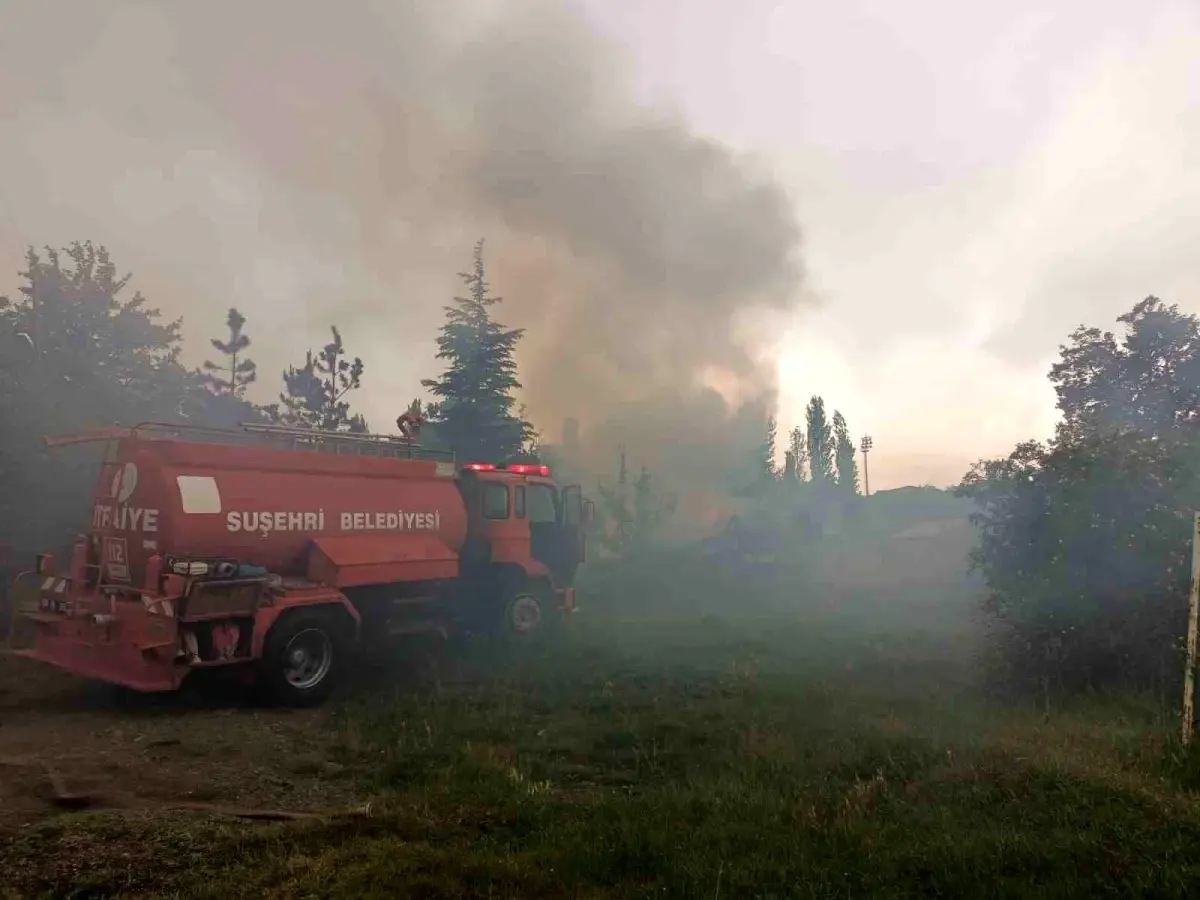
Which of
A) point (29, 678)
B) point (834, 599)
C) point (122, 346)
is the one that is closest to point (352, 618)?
point (29, 678)

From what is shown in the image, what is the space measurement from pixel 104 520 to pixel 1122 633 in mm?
13029

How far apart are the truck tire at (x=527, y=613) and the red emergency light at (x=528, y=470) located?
208 cm

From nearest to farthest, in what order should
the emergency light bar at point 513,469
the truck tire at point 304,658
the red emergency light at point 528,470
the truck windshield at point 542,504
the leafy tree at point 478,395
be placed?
the truck tire at point 304,658 → the emergency light bar at point 513,469 → the red emergency light at point 528,470 → the truck windshield at point 542,504 → the leafy tree at point 478,395

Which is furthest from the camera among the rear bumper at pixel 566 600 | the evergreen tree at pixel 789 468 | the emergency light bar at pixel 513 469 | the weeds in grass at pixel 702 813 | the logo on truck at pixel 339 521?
the evergreen tree at pixel 789 468

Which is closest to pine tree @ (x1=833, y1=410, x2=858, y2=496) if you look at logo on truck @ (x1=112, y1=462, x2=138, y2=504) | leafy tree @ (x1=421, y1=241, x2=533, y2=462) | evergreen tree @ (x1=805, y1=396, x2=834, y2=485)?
evergreen tree @ (x1=805, y1=396, x2=834, y2=485)

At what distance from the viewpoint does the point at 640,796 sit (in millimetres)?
6074

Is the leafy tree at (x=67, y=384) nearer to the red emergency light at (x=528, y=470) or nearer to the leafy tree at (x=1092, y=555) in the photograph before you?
the red emergency light at (x=528, y=470)

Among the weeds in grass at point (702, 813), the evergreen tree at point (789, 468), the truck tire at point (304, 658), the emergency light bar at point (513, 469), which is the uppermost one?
the evergreen tree at point (789, 468)

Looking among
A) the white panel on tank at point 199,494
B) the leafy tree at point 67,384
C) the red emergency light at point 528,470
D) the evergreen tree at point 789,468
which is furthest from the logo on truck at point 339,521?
the evergreen tree at point 789,468

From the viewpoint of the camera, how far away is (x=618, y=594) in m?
27.8

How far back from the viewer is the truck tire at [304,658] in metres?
9.52

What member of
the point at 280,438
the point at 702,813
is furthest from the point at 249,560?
the point at 702,813

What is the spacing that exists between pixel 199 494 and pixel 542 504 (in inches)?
265

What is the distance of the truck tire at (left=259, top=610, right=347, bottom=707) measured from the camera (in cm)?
952
